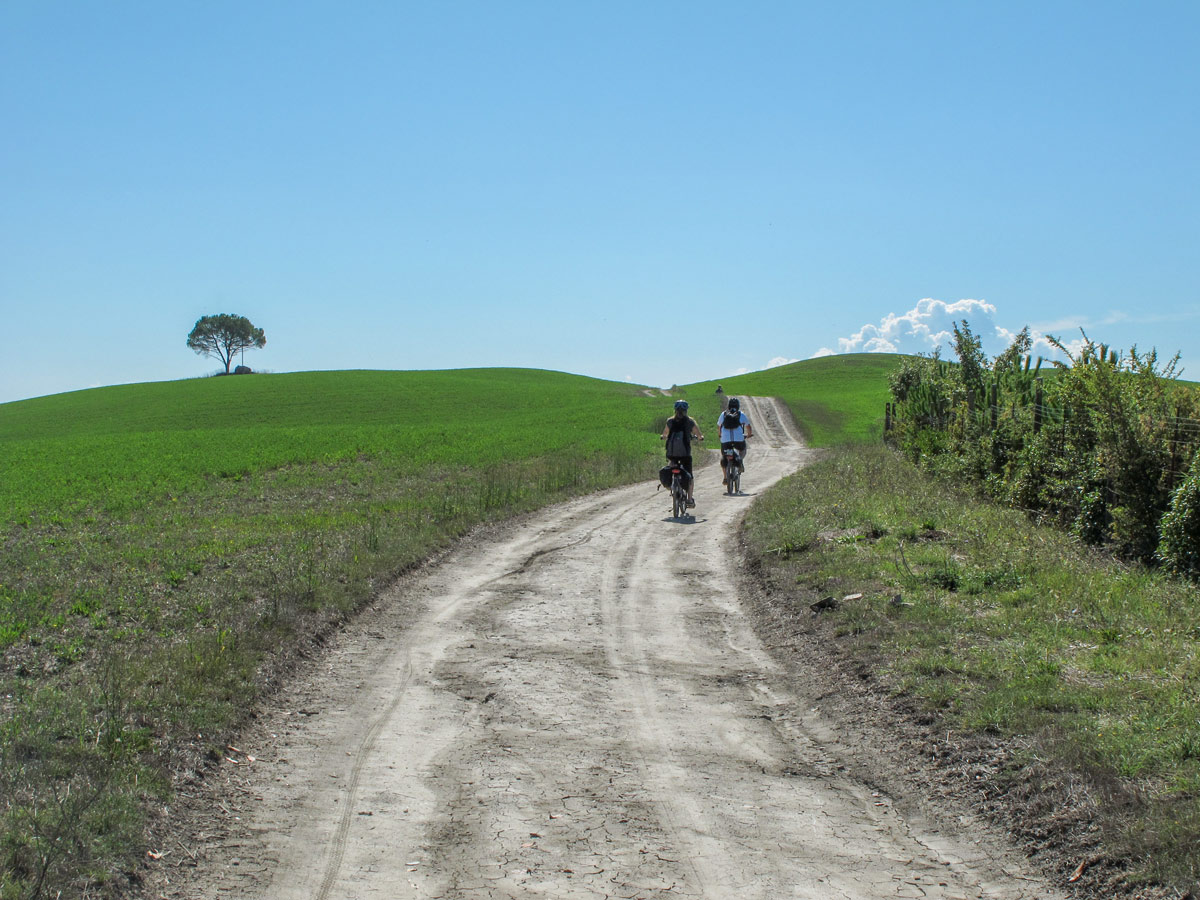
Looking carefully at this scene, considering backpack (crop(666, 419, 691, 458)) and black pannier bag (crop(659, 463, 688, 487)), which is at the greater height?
backpack (crop(666, 419, 691, 458))

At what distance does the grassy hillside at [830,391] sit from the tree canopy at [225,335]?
6772 cm

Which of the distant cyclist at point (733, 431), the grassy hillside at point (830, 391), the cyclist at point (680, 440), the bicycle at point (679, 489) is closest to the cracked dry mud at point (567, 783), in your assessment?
the bicycle at point (679, 489)

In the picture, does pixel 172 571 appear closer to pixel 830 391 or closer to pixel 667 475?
pixel 667 475

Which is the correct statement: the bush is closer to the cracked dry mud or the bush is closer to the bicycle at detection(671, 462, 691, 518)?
the cracked dry mud

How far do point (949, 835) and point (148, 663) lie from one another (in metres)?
5.77

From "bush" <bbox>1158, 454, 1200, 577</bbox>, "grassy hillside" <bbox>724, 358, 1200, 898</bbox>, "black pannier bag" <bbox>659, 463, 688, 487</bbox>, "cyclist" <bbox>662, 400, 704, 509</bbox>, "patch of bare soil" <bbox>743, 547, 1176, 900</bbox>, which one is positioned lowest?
"patch of bare soil" <bbox>743, 547, 1176, 900</bbox>

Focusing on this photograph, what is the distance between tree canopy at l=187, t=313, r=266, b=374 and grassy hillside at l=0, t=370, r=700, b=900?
8975 centimetres

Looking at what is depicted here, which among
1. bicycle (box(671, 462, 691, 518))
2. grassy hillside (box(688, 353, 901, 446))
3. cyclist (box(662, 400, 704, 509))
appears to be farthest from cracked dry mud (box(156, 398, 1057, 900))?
grassy hillside (box(688, 353, 901, 446))

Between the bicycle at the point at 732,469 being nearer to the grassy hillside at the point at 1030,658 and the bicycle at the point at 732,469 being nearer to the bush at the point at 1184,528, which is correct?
the grassy hillside at the point at 1030,658

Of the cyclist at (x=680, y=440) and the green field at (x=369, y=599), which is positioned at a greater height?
the cyclist at (x=680, y=440)

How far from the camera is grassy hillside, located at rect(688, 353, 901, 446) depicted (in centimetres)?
4888

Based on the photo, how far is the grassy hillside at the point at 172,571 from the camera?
15.8ft

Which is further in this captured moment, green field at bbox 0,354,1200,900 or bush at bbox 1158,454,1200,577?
bush at bbox 1158,454,1200,577

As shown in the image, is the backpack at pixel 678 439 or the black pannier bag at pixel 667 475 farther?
the backpack at pixel 678 439
